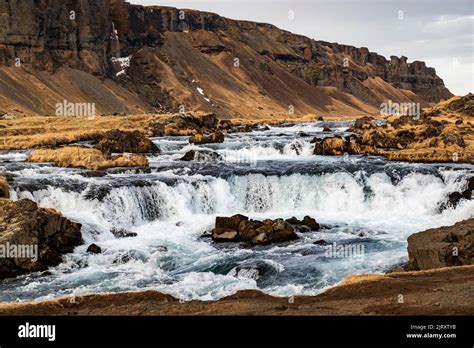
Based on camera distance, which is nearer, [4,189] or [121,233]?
[121,233]

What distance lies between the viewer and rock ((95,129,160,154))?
47.2 meters

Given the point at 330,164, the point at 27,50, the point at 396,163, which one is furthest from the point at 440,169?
the point at 27,50

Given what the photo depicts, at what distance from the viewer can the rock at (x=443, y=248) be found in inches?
649

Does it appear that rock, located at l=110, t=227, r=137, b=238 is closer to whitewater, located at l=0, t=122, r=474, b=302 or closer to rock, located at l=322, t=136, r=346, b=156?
whitewater, located at l=0, t=122, r=474, b=302

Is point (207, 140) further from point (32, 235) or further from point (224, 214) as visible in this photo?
point (32, 235)

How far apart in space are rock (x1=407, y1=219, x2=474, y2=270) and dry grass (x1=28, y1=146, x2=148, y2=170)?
24.2 metres

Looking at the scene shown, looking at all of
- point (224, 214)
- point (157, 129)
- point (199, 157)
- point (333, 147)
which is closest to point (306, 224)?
point (224, 214)

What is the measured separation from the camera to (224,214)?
103 feet

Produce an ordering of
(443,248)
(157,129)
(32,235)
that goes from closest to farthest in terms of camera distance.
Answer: (443,248) → (32,235) → (157,129)

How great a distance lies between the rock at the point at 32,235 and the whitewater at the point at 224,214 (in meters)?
0.46

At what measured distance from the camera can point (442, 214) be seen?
3081cm

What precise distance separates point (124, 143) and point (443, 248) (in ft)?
117

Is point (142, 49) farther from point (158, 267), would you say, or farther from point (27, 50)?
point (158, 267)

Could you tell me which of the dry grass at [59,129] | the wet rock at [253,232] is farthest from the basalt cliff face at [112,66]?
the wet rock at [253,232]
